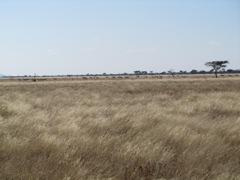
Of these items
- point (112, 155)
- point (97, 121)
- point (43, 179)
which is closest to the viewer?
point (43, 179)

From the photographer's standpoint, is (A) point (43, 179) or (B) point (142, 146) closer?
(A) point (43, 179)

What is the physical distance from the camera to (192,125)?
25.1 feet

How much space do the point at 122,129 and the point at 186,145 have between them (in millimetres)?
2058

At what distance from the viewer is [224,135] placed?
257 inches

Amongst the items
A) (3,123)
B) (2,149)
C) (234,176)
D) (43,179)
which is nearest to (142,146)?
(234,176)

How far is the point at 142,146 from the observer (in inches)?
213

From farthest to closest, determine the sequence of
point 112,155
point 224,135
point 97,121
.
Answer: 1. point 97,121
2. point 224,135
3. point 112,155

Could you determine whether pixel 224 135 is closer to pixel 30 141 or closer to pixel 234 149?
pixel 234 149

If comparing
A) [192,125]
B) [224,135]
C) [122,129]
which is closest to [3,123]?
[122,129]

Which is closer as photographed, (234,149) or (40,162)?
(40,162)

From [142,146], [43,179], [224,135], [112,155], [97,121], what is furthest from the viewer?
[97,121]

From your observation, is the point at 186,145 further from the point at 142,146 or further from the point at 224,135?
the point at 224,135

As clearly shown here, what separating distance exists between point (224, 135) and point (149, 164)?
2873 mm

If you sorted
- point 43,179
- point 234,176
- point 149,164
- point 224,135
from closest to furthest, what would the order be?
1. point 43,179
2. point 234,176
3. point 149,164
4. point 224,135
